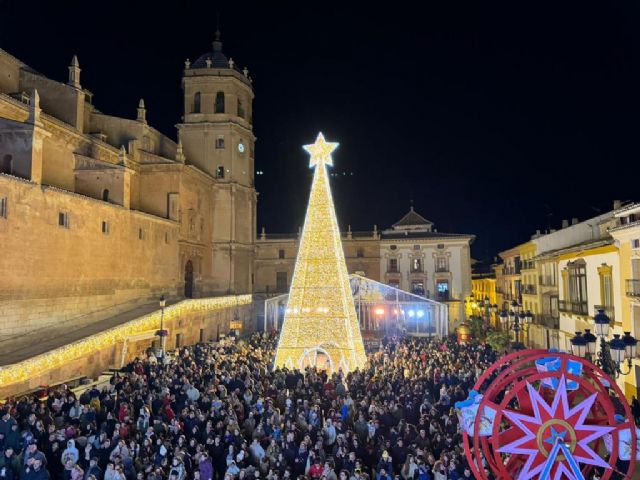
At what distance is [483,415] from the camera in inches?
255

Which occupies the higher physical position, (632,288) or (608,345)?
(632,288)

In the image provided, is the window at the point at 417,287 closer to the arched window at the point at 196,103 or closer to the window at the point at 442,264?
the window at the point at 442,264

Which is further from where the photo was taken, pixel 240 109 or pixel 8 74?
pixel 240 109

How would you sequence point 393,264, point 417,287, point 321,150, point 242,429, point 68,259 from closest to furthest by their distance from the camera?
point 242,429
point 321,150
point 68,259
point 417,287
point 393,264

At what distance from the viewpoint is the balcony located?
16.7 meters

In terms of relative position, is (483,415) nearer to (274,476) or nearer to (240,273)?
(274,476)

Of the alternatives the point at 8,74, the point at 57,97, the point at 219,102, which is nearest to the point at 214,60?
the point at 219,102

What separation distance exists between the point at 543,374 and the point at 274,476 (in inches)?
181

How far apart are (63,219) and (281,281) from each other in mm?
26500

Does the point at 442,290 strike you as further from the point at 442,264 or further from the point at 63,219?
the point at 63,219

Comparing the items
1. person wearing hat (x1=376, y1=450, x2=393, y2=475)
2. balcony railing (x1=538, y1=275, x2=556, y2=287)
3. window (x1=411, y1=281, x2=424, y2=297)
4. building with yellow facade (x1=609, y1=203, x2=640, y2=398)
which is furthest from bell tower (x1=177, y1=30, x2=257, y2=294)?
person wearing hat (x1=376, y1=450, x2=393, y2=475)

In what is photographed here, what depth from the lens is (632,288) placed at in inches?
671

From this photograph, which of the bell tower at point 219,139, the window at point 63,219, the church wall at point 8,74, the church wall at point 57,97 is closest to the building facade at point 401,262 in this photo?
the bell tower at point 219,139

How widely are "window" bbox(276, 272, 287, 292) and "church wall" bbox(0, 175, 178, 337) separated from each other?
60.5ft
